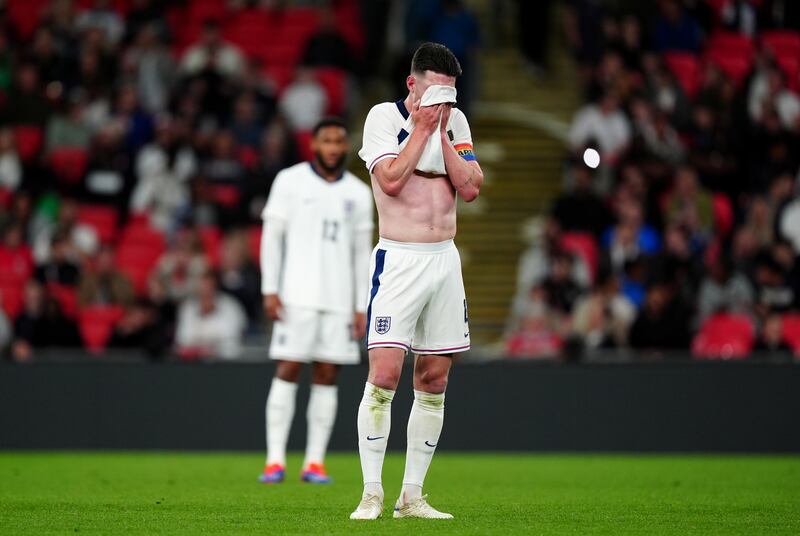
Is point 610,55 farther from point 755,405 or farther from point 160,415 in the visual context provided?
point 160,415

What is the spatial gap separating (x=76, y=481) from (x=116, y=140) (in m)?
8.46

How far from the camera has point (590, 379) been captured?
14828 millimetres

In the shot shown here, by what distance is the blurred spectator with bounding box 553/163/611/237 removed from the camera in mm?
17875

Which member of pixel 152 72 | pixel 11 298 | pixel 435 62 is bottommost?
pixel 11 298

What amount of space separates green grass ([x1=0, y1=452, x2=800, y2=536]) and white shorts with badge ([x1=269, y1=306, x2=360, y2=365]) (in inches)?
37.2

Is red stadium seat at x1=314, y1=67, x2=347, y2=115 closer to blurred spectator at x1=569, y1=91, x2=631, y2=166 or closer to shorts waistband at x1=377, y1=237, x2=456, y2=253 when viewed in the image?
blurred spectator at x1=569, y1=91, x2=631, y2=166

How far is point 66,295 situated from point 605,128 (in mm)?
7225

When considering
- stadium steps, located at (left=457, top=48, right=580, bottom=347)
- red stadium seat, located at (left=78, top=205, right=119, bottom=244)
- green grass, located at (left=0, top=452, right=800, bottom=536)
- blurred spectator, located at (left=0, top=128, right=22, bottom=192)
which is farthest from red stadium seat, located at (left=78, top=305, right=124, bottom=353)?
stadium steps, located at (left=457, top=48, right=580, bottom=347)

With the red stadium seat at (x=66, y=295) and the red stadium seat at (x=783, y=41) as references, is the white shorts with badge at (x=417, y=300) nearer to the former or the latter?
the red stadium seat at (x=66, y=295)

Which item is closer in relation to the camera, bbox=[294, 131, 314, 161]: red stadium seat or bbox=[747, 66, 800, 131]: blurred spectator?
bbox=[294, 131, 314, 161]: red stadium seat

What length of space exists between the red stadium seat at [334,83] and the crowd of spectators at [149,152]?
27mm

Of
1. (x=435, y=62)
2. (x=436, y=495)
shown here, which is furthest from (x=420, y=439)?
(x=435, y=62)

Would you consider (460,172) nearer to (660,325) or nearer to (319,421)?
(319,421)

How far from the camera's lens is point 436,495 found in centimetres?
984
